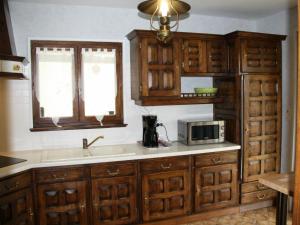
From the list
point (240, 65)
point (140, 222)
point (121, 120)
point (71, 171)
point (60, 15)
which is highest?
point (60, 15)

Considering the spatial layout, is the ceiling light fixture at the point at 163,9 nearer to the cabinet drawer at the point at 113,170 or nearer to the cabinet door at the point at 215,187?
the cabinet drawer at the point at 113,170

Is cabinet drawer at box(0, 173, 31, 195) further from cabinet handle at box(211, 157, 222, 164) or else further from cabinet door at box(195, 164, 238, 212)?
cabinet handle at box(211, 157, 222, 164)

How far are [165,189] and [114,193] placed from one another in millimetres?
554

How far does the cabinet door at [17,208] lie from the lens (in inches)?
90.5

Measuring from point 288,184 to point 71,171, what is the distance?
188 centimetres

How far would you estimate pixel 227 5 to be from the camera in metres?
3.23

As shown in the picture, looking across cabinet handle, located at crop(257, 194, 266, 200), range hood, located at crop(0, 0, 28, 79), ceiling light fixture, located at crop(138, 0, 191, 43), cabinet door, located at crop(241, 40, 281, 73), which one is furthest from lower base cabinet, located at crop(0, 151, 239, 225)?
ceiling light fixture, located at crop(138, 0, 191, 43)

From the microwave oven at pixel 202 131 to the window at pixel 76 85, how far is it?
30.7 inches

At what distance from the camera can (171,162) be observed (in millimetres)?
2992

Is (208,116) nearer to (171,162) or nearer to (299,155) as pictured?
(171,162)

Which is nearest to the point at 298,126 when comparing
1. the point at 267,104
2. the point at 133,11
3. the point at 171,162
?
the point at 171,162

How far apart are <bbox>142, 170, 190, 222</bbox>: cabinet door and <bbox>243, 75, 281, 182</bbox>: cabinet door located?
0.80 meters

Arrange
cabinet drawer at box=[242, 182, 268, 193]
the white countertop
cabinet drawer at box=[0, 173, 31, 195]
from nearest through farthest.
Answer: cabinet drawer at box=[0, 173, 31, 195] < the white countertop < cabinet drawer at box=[242, 182, 268, 193]

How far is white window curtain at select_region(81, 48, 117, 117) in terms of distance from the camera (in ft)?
10.6
